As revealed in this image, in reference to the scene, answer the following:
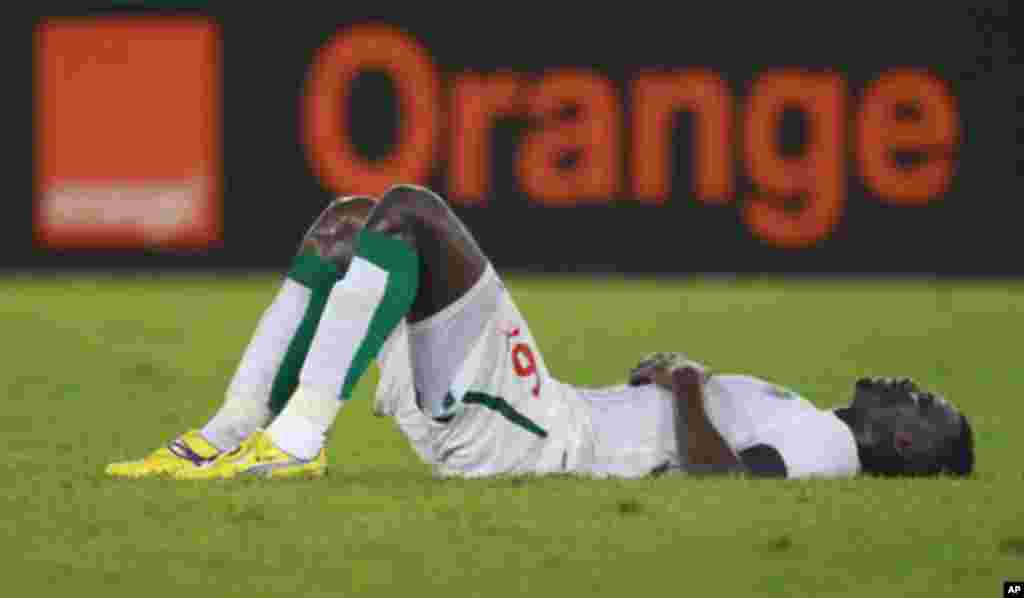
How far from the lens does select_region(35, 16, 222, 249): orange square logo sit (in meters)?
16.8

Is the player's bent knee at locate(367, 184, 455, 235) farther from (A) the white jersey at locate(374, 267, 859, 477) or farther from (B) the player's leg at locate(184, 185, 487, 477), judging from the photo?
(A) the white jersey at locate(374, 267, 859, 477)

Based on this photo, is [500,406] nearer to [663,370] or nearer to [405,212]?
[663,370]

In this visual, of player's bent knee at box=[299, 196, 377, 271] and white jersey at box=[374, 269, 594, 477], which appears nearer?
white jersey at box=[374, 269, 594, 477]

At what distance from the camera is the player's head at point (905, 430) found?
5.86 metres

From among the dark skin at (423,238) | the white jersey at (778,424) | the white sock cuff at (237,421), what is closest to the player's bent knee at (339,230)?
the dark skin at (423,238)

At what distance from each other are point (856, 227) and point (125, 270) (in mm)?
5117

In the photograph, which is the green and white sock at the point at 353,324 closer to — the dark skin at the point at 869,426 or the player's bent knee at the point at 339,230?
the player's bent knee at the point at 339,230

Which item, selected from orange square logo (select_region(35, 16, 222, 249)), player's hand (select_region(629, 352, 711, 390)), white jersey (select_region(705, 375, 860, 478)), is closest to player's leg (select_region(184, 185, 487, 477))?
player's hand (select_region(629, 352, 711, 390))

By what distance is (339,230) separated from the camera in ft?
19.6

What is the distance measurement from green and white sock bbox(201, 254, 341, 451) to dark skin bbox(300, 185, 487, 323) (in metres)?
0.08

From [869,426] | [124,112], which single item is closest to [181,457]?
[869,426]

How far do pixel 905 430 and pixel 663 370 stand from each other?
612mm

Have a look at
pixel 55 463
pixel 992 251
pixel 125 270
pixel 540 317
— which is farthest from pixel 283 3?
pixel 55 463

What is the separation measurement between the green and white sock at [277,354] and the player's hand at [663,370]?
787mm
